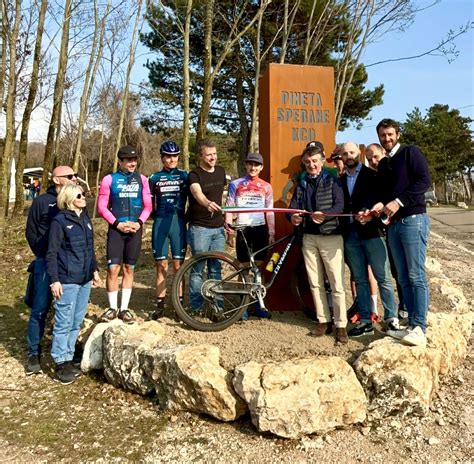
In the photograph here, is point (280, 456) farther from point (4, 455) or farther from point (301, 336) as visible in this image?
point (4, 455)

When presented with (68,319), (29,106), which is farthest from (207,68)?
(68,319)

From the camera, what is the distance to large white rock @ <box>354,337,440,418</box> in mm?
3346

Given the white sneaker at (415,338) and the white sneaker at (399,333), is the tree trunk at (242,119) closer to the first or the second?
the white sneaker at (399,333)

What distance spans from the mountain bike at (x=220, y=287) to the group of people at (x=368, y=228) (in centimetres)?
35

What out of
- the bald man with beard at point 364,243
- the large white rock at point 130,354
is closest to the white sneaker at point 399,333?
the bald man with beard at point 364,243

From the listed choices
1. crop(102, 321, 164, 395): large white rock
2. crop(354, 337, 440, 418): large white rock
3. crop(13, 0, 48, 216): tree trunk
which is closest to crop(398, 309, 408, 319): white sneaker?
crop(354, 337, 440, 418): large white rock

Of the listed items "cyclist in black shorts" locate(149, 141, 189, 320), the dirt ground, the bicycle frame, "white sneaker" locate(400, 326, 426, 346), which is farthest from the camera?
"cyclist in black shorts" locate(149, 141, 189, 320)

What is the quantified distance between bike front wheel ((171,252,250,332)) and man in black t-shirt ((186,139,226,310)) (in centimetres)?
1

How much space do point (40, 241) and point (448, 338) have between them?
154 inches

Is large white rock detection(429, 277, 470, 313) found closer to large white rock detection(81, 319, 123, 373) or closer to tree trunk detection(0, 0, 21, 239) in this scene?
large white rock detection(81, 319, 123, 373)

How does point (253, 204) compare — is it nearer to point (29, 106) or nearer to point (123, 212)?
point (123, 212)

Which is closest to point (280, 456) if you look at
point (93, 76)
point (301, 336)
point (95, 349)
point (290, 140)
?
point (301, 336)

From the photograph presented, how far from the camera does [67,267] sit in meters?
4.04

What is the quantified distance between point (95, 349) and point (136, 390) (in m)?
0.67
